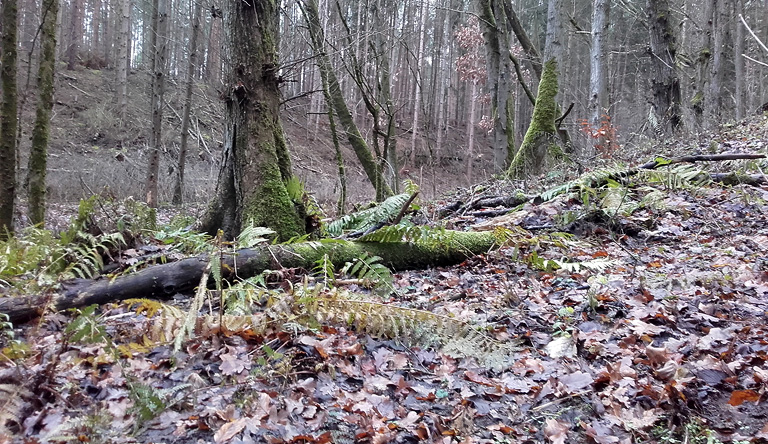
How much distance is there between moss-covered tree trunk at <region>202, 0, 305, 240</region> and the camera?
14.7 feet

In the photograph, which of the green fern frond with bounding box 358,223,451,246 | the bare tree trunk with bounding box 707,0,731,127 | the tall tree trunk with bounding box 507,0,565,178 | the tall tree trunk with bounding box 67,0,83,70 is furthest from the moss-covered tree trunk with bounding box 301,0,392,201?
the tall tree trunk with bounding box 67,0,83,70

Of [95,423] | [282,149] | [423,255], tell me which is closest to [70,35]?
[282,149]

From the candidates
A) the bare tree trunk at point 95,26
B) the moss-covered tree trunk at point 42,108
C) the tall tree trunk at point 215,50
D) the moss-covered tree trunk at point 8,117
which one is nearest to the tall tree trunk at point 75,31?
the bare tree trunk at point 95,26

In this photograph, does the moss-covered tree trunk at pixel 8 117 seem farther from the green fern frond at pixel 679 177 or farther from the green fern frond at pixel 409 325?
the green fern frond at pixel 679 177

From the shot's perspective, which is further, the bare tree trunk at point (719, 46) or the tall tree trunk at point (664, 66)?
the bare tree trunk at point (719, 46)

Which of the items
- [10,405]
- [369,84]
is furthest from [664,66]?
[10,405]

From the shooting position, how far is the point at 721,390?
194 cm

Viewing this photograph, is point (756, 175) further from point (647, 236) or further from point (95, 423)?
point (95, 423)

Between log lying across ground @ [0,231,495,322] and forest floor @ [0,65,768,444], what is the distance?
4.1 inches

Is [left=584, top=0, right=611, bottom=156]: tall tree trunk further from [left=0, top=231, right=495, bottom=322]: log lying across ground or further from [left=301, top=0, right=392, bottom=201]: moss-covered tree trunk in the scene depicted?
[left=0, top=231, right=495, bottom=322]: log lying across ground

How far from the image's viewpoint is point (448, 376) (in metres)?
2.27

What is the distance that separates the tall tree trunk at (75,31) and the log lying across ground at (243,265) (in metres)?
24.7

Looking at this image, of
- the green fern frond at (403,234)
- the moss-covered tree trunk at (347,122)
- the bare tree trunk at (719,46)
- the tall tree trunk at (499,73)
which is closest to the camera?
the green fern frond at (403,234)

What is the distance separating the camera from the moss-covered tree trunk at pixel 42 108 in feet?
16.9
